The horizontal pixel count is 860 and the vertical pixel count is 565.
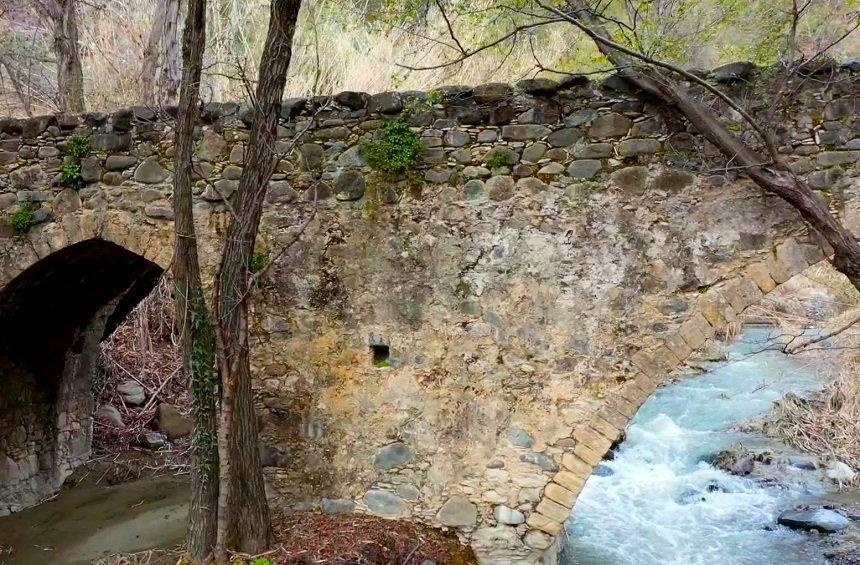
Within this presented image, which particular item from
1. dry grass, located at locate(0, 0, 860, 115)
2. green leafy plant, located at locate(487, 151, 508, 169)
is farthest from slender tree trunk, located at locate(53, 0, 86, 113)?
green leafy plant, located at locate(487, 151, 508, 169)

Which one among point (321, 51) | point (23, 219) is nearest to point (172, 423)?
point (23, 219)

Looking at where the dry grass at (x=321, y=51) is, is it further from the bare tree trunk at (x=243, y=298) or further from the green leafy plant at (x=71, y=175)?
the bare tree trunk at (x=243, y=298)

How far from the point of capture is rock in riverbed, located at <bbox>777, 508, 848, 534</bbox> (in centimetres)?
593

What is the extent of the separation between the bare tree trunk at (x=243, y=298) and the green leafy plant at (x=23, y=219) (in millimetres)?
1755

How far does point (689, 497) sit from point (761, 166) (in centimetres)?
450

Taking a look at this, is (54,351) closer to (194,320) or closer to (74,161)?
(74,161)

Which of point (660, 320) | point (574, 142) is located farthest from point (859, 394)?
point (574, 142)

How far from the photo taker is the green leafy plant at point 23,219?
13.8 feet

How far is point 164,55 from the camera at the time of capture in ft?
21.3

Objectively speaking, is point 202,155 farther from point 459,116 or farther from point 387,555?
point 387,555

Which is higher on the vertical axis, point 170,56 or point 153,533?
point 170,56

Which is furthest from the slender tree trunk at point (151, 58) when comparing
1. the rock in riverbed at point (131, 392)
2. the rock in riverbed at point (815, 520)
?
the rock in riverbed at point (815, 520)

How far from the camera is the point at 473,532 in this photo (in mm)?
3777

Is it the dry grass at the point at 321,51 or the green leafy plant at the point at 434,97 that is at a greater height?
the dry grass at the point at 321,51
